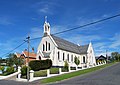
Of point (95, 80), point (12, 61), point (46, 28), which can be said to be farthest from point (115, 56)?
point (95, 80)

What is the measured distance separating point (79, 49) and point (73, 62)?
32.9ft

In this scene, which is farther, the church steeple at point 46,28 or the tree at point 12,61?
the church steeple at point 46,28

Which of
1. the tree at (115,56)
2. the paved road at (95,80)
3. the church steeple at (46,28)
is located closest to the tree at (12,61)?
the church steeple at (46,28)

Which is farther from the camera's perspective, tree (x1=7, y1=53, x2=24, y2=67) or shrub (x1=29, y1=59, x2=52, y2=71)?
tree (x1=7, y1=53, x2=24, y2=67)

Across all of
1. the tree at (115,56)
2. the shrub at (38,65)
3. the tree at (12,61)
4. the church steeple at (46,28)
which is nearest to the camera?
the shrub at (38,65)

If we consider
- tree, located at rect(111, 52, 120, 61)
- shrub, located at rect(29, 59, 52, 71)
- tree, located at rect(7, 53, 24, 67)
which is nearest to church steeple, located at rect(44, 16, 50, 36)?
tree, located at rect(7, 53, 24, 67)

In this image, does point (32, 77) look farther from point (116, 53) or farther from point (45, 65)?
point (116, 53)

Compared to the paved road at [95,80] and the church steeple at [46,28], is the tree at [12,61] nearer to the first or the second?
the church steeple at [46,28]

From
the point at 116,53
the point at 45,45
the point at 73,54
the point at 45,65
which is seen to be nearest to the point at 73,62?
the point at 73,54

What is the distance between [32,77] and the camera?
29344 millimetres

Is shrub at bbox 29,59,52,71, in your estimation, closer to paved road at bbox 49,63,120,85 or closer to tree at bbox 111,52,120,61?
paved road at bbox 49,63,120,85

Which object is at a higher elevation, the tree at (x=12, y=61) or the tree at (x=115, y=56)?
the tree at (x=115, y=56)

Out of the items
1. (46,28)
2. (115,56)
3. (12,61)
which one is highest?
(46,28)

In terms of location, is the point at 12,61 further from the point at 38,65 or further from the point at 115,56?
the point at 115,56
